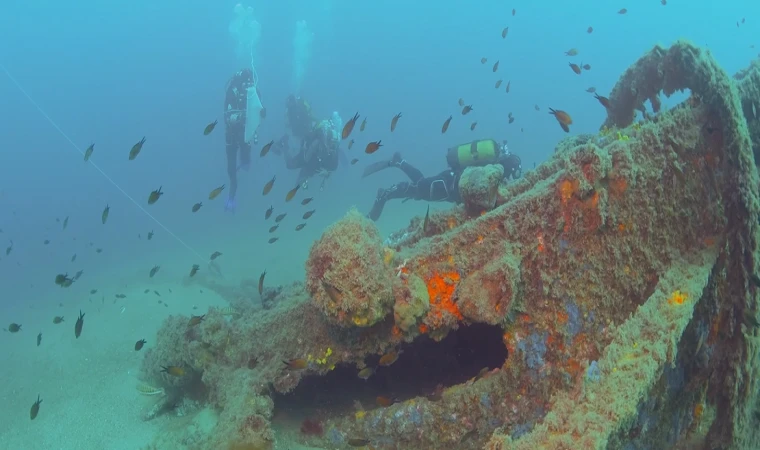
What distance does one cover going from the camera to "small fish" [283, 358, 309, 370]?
377 centimetres

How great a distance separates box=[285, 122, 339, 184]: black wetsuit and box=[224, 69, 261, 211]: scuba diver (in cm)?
236

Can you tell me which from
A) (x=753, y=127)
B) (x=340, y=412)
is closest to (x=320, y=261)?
(x=340, y=412)

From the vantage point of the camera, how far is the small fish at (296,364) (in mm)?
3770

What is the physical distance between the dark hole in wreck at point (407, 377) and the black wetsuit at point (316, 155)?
11.4 metres

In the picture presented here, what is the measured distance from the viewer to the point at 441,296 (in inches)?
139

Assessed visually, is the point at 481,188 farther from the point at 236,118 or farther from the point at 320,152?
the point at 236,118

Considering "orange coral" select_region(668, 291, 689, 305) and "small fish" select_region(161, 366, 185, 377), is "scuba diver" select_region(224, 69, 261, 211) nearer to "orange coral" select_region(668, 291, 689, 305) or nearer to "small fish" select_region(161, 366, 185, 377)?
"small fish" select_region(161, 366, 185, 377)

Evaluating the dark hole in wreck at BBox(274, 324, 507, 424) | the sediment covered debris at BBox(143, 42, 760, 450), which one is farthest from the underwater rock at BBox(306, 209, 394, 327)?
the dark hole in wreck at BBox(274, 324, 507, 424)

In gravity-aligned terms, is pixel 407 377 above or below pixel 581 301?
below

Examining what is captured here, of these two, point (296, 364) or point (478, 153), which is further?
point (478, 153)

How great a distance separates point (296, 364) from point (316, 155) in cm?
1281

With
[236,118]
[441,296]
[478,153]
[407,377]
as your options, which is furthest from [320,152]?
[441,296]

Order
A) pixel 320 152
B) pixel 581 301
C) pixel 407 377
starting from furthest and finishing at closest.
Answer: pixel 320 152, pixel 407 377, pixel 581 301

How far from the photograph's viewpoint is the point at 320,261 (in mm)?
3402
